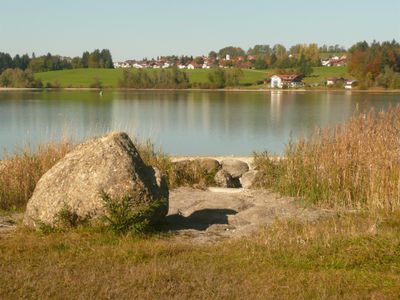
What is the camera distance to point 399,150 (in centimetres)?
927

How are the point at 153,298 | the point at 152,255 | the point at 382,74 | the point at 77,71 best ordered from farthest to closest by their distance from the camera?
the point at 77,71 → the point at 382,74 → the point at 152,255 → the point at 153,298

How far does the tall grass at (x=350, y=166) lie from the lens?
29.0 ft

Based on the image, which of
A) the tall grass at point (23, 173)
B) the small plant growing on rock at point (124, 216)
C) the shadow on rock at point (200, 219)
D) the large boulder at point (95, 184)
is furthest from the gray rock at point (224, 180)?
the small plant growing on rock at point (124, 216)

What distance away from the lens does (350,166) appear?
955 centimetres

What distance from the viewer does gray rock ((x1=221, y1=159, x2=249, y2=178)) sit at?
1274cm

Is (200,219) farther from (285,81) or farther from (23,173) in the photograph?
(285,81)

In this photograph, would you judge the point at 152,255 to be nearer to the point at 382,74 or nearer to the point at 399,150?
the point at 399,150

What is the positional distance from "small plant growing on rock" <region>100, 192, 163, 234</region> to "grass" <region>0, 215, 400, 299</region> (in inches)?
6.3

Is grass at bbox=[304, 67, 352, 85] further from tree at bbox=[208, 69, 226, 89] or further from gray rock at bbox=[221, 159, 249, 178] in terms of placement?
gray rock at bbox=[221, 159, 249, 178]

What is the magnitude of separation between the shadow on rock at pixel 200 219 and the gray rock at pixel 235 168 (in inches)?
147

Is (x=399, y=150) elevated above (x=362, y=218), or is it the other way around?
(x=399, y=150)

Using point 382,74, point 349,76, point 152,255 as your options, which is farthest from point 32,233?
point 349,76

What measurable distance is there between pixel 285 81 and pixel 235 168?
95.1 m

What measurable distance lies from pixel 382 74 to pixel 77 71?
66.6m
